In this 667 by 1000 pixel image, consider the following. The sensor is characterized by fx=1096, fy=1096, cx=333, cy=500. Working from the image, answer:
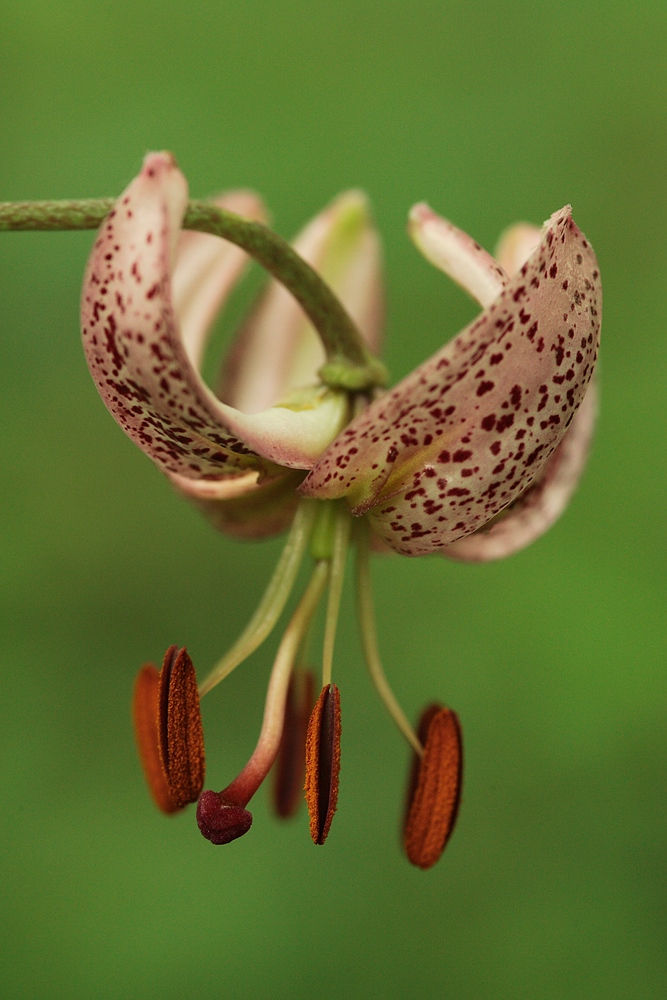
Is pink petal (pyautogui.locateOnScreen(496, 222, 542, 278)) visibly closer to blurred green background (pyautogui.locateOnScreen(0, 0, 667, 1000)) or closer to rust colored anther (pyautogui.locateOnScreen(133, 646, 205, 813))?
rust colored anther (pyautogui.locateOnScreen(133, 646, 205, 813))

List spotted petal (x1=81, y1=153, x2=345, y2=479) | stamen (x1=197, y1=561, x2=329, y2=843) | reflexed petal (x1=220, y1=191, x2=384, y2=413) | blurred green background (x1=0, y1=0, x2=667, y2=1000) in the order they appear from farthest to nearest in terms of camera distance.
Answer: blurred green background (x1=0, y1=0, x2=667, y2=1000), reflexed petal (x1=220, y1=191, x2=384, y2=413), stamen (x1=197, y1=561, x2=329, y2=843), spotted petal (x1=81, y1=153, x2=345, y2=479)

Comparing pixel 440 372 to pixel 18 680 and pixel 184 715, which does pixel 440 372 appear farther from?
→ pixel 18 680

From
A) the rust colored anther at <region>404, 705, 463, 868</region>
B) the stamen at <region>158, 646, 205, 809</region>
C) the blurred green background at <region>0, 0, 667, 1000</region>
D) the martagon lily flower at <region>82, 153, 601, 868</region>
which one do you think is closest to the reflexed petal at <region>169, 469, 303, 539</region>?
the martagon lily flower at <region>82, 153, 601, 868</region>

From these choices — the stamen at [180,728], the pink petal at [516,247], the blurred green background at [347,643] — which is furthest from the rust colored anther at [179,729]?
the blurred green background at [347,643]

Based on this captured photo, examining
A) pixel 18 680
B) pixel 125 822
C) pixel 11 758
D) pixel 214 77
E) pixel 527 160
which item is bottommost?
pixel 125 822

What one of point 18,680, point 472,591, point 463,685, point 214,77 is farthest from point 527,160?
point 18,680

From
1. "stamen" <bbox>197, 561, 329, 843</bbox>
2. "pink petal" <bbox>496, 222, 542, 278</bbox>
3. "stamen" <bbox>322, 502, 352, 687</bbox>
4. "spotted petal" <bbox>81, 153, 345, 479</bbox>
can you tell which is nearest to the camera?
"spotted petal" <bbox>81, 153, 345, 479</bbox>

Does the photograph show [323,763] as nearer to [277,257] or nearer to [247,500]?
[247,500]
